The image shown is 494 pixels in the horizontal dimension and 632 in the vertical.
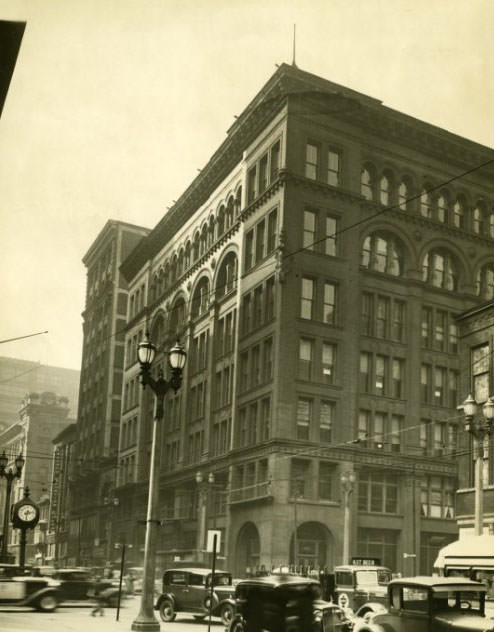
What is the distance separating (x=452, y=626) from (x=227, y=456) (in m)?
29.8

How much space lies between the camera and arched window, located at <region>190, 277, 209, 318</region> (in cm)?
4397

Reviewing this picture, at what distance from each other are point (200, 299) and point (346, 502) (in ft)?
44.5

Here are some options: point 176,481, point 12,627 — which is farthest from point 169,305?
point 12,627

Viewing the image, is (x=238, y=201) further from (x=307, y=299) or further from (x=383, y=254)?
(x=383, y=254)

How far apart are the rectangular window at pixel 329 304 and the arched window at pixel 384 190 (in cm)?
431

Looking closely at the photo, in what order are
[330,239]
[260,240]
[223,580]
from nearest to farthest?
[223,580] → [330,239] → [260,240]

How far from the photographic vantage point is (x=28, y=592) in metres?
19.1

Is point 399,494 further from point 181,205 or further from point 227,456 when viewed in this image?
point 181,205

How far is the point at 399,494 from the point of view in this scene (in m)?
40.4

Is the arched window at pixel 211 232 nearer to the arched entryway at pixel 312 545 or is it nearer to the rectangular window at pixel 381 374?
the rectangular window at pixel 381 374

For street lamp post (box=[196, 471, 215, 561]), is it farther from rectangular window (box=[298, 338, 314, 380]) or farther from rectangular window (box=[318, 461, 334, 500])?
rectangular window (box=[298, 338, 314, 380])

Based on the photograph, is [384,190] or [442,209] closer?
[384,190]

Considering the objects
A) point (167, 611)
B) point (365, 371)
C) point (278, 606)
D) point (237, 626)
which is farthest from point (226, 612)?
point (365, 371)

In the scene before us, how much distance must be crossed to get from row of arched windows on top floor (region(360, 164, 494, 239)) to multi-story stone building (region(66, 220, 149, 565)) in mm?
10499
